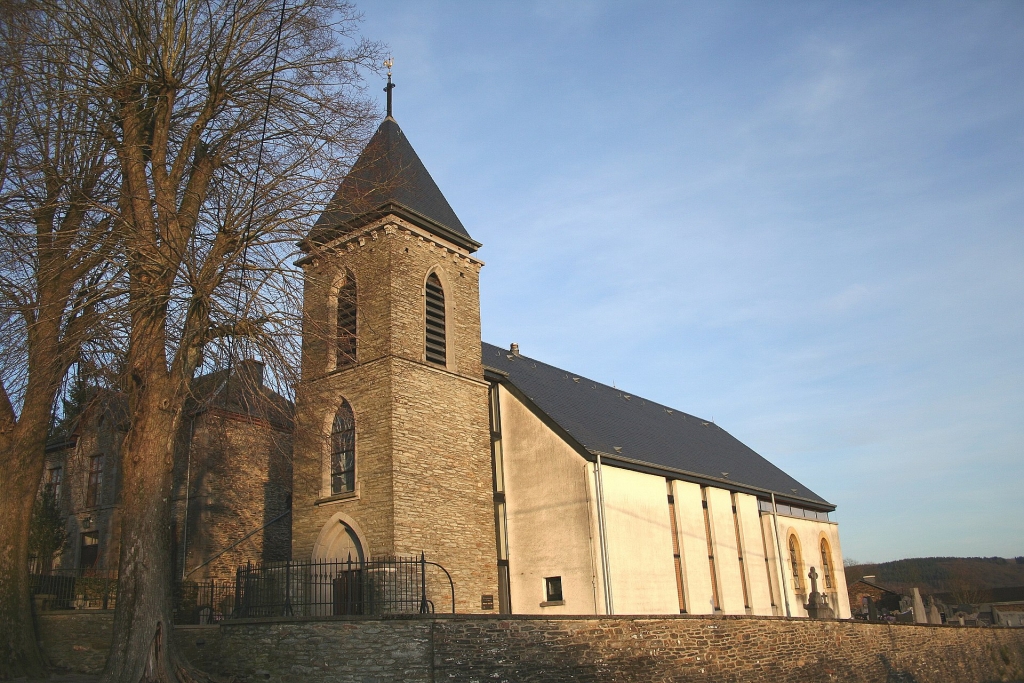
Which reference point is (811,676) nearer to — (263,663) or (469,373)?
(469,373)

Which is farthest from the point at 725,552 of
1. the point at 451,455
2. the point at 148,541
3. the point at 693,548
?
the point at 148,541

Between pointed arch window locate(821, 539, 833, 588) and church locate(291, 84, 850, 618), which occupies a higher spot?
church locate(291, 84, 850, 618)

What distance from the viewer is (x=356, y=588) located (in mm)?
17812

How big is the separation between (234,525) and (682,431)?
16538 mm

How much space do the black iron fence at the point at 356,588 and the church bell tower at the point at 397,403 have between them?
345 mm

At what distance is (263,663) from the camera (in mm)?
13930

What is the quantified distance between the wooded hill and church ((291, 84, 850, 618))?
89.3 m

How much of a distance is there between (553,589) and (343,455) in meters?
6.18

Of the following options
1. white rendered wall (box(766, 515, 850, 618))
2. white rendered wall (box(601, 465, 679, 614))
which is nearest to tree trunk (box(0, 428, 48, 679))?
white rendered wall (box(601, 465, 679, 614))

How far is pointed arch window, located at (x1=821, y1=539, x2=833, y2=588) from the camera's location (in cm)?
3288

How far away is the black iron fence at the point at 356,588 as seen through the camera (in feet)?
52.2

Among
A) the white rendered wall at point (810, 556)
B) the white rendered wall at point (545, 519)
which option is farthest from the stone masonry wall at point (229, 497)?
the white rendered wall at point (810, 556)

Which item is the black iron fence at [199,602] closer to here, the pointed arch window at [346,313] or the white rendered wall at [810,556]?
the pointed arch window at [346,313]

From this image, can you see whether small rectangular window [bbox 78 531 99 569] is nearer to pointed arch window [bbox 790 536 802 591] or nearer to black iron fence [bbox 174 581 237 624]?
black iron fence [bbox 174 581 237 624]
